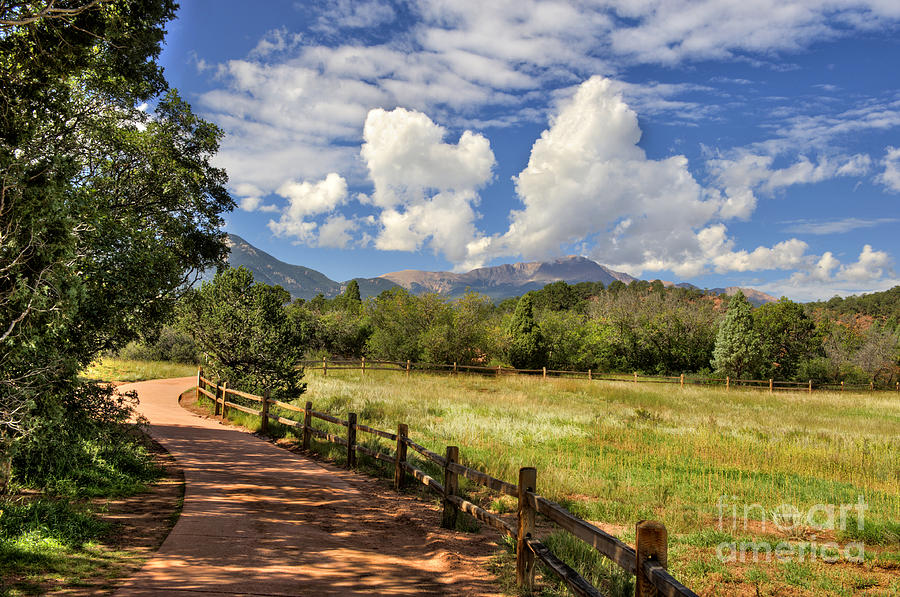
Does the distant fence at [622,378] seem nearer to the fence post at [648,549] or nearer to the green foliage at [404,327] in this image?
the green foliage at [404,327]

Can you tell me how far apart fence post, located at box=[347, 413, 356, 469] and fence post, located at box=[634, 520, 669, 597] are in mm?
8399

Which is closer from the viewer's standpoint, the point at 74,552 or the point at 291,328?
the point at 74,552

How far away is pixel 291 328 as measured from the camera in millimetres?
18438

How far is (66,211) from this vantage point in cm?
597

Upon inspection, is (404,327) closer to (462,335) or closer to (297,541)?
(462,335)

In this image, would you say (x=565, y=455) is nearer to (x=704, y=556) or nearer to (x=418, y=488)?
(x=418, y=488)

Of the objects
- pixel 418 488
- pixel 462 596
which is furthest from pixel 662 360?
pixel 462 596

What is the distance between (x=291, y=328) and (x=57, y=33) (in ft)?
40.6

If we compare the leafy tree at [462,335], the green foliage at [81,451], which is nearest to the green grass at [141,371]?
the leafy tree at [462,335]

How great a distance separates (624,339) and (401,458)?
1760 inches

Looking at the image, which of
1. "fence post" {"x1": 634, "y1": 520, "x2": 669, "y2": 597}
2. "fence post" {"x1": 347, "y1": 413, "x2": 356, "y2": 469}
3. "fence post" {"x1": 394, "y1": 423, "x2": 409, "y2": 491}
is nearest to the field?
"fence post" {"x1": 394, "y1": 423, "x2": 409, "y2": 491}

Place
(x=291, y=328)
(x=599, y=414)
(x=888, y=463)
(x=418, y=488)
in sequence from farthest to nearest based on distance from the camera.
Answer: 1. (x=599, y=414)
2. (x=291, y=328)
3. (x=888, y=463)
4. (x=418, y=488)

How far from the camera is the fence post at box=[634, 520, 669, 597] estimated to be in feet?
11.3

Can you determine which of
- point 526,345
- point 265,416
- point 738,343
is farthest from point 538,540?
point 738,343
